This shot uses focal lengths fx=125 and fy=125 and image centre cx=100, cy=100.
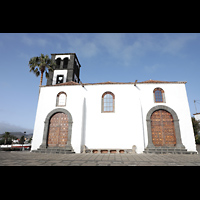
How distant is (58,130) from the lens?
12180 millimetres

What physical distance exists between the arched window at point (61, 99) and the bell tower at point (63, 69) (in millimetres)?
7914

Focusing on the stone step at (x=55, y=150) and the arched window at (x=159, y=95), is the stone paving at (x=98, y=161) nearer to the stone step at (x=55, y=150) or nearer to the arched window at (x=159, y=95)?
the stone step at (x=55, y=150)

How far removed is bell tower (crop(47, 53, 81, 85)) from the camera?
2092 centimetres

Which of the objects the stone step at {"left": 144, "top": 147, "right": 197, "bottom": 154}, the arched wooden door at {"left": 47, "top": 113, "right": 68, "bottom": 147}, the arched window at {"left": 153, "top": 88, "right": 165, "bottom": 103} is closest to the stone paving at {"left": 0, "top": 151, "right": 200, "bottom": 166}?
the stone step at {"left": 144, "top": 147, "right": 197, "bottom": 154}

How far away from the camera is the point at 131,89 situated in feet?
41.0

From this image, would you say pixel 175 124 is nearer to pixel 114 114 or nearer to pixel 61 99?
pixel 114 114

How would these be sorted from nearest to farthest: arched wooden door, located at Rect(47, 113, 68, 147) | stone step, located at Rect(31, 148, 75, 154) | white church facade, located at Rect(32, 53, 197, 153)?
stone step, located at Rect(31, 148, 75, 154) → white church facade, located at Rect(32, 53, 197, 153) → arched wooden door, located at Rect(47, 113, 68, 147)

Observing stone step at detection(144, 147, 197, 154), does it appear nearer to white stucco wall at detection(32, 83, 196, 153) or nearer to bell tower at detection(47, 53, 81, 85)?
white stucco wall at detection(32, 83, 196, 153)

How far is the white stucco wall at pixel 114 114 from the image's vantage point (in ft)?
36.8

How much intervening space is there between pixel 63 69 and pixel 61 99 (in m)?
10.1

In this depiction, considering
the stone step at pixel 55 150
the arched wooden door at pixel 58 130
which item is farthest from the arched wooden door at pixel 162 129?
the arched wooden door at pixel 58 130

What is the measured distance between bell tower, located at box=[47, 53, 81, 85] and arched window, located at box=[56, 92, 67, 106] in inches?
312
